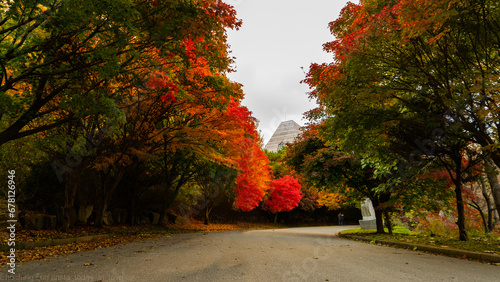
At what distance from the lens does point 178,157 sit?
15477 mm

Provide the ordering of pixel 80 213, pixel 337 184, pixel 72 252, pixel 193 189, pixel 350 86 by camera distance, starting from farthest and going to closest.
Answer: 1. pixel 193 189
2. pixel 337 184
3. pixel 80 213
4. pixel 350 86
5. pixel 72 252

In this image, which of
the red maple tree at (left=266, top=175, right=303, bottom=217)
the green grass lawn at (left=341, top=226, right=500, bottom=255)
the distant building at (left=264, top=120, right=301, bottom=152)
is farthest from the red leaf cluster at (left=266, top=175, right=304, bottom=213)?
the distant building at (left=264, top=120, right=301, bottom=152)

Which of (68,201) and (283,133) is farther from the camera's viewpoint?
(283,133)

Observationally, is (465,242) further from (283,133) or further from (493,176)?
(283,133)

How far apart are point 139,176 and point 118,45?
12.4 meters

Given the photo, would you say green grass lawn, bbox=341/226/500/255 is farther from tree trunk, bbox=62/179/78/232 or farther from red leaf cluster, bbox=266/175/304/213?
red leaf cluster, bbox=266/175/304/213

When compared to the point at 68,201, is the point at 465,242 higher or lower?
lower

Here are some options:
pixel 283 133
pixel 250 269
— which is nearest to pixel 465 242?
pixel 250 269

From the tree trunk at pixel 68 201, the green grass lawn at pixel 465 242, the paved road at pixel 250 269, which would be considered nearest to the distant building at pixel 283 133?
the green grass lawn at pixel 465 242

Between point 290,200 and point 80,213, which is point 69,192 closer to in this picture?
point 80,213

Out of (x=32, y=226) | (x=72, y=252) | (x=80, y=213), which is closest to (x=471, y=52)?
(x=72, y=252)

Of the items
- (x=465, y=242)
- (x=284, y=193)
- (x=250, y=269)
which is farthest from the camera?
(x=284, y=193)

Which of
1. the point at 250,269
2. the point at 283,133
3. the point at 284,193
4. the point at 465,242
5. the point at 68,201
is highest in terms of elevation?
the point at 283,133

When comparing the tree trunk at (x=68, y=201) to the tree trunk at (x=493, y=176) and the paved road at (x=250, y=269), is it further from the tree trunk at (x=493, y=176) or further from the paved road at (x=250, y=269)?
the tree trunk at (x=493, y=176)
